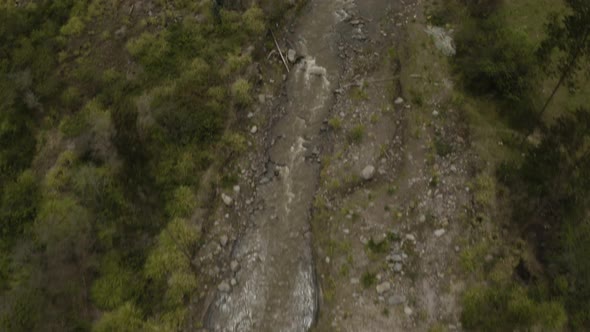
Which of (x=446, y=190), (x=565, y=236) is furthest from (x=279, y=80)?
(x=565, y=236)

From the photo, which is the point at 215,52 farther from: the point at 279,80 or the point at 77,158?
the point at 77,158

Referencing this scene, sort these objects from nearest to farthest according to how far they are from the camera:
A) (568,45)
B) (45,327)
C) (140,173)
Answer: (45,327)
(568,45)
(140,173)

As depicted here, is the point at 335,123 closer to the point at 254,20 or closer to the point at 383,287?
the point at 383,287

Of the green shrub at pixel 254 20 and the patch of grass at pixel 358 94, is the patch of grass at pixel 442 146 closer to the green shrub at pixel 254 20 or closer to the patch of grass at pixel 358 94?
the patch of grass at pixel 358 94

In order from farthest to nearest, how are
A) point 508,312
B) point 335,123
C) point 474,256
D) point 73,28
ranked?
point 73,28
point 335,123
point 474,256
point 508,312

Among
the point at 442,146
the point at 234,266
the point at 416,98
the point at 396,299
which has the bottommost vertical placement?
the point at 396,299

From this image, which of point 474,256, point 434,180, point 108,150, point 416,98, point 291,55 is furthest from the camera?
point 291,55

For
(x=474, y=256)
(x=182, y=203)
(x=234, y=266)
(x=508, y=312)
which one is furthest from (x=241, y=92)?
(x=508, y=312)
